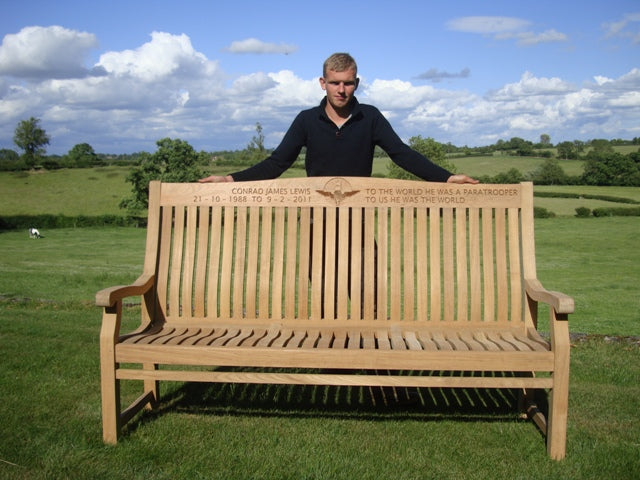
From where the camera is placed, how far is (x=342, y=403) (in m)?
4.91

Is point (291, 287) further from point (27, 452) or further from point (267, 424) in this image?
point (27, 452)

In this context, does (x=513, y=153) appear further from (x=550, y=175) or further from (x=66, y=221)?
(x=66, y=221)

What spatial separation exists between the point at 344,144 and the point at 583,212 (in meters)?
24.9

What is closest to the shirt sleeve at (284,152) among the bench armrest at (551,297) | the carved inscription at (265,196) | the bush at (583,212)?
the carved inscription at (265,196)

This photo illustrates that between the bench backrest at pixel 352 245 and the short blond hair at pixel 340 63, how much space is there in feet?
2.56

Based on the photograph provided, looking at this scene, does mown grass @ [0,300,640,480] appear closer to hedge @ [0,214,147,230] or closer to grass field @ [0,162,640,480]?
grass field @ [0,162,640,480]

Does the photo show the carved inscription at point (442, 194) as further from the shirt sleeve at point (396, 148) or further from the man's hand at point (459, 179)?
the shirt sleeve at point (396, 148)

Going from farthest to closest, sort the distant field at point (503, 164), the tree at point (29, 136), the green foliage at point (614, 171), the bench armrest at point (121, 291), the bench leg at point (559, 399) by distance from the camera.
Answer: the tree at point (29, 136) < the green foliage at point (614, 171) < the distant field at point (503, 164) < the bench armrest at point (121, 291) < the bench leg at point (559, 399)

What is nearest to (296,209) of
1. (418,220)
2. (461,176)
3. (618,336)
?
(418,220)

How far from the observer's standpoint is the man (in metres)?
4.90

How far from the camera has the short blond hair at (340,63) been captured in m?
4.64

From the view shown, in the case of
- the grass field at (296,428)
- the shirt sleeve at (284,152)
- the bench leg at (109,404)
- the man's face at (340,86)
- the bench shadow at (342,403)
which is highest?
the man's face at (340,86)

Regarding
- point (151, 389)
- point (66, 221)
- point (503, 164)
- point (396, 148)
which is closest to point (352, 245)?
point (396, 148)

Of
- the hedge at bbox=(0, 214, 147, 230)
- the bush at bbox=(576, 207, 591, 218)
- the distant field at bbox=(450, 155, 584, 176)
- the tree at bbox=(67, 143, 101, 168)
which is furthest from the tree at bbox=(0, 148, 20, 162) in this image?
the bush at bbox=(576, 207, 591, 218)
